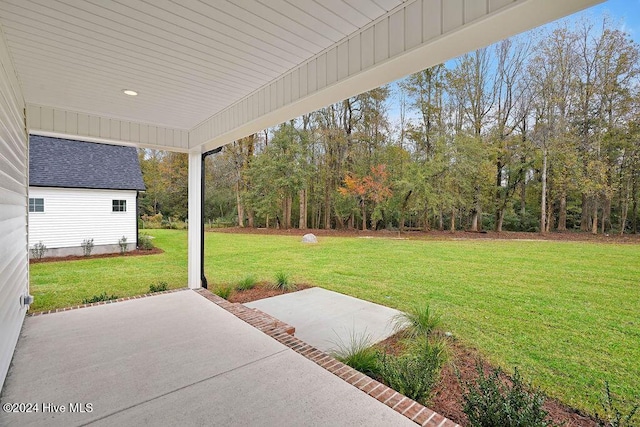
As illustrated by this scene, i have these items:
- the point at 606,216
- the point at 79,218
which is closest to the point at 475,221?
the point at 606,216

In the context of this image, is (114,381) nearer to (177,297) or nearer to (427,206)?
(177,297)

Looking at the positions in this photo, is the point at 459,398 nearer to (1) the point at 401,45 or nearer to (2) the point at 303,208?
(1) the point at 401,45

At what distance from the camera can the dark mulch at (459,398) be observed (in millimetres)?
2031

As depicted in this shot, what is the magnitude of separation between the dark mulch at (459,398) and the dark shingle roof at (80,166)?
9.71 m

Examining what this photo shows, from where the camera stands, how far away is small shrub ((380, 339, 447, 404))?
6.80 ft

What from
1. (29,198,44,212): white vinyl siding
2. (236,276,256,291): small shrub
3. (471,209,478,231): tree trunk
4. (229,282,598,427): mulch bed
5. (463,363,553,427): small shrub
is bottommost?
(229,282,598,427): mulch bed

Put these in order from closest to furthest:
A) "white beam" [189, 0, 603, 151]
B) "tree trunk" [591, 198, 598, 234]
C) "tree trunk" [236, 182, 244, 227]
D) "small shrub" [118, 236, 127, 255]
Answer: "white beam" [189, 0, 603, 151]
"small shrub" [118, 236, 127, 255]
"tree trunk" [591, 198, 598, 234]
"tree trunk" [236, 182, 244, 227]

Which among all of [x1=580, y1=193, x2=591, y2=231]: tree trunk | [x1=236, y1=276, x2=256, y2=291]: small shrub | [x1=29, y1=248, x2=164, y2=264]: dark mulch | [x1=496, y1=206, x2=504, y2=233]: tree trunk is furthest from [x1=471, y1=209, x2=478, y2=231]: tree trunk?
[x1=29, y1=248, x2=164, y2=264]: dark mulch

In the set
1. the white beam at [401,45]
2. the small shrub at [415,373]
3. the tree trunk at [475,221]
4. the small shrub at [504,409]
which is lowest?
the small shrub at [415,373]

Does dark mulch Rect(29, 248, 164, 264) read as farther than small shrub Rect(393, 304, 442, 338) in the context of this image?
Yes

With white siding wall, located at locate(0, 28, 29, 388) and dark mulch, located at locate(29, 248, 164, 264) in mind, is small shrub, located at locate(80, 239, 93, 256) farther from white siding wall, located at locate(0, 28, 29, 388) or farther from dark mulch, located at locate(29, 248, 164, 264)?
white siding wall, located at locate(0, 28, 29, 388)

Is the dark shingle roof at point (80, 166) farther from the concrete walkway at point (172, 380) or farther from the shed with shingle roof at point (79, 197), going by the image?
the concrete walkway at point (172, 380)

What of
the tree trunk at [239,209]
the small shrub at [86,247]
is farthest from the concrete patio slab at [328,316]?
the tree trunk at [239,209]

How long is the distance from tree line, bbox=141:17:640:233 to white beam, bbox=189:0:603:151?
10.2m
